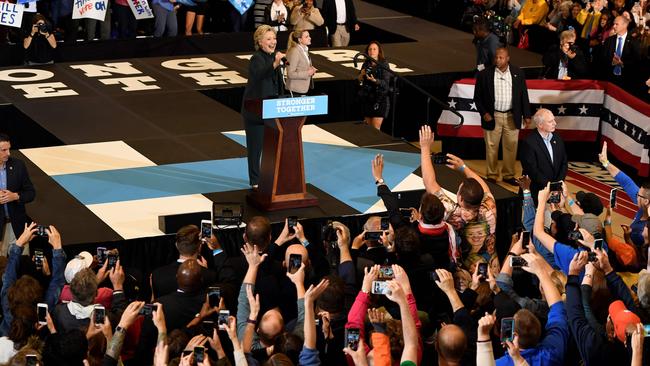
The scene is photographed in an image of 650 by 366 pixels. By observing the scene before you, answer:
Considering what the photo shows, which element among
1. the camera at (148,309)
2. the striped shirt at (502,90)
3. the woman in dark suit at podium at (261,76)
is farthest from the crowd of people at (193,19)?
the camera at (148,309)

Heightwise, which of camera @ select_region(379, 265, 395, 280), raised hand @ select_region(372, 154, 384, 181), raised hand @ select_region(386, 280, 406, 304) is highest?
raised hand @ select_region(386, 280, 406, 304)

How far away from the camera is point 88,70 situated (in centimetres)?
1641

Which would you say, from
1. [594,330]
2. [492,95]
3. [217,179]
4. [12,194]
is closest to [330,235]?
[594,330]

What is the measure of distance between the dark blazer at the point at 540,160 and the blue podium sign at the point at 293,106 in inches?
96.4

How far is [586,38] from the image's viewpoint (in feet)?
55.6

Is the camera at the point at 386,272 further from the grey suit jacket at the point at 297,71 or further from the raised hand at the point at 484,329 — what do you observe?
the grey suit jacket at the point at 297,71

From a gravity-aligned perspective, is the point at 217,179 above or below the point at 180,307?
below

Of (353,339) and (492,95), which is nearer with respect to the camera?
(353,339)

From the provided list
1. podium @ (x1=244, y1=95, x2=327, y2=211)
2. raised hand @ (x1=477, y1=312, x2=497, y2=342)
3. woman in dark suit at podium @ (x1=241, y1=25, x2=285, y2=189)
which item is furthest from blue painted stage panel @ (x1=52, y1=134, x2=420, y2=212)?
raised hand @ (x1=477, y1=312, x2=497, y2=342)

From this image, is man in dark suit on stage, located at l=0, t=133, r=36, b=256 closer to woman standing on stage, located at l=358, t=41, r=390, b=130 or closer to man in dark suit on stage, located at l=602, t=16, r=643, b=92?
woman standing on stage, located at l=358, t=41, r=390, b=130

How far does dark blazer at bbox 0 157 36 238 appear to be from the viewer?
33.9 feet

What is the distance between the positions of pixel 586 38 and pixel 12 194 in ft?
30.5

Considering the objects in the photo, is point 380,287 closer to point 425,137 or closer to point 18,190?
point 425,137

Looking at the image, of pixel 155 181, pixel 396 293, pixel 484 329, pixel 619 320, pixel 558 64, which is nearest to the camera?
pixel 484 329
